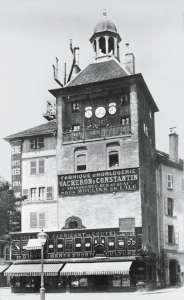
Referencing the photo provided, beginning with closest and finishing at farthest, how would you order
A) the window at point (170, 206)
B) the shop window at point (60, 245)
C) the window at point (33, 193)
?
the shop window at point (60, 245)
the window at point (33, 193)
the window at point (170, 206)

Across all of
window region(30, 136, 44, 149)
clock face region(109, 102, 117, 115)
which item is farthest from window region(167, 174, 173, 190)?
window region(30, 136, 44, 149)

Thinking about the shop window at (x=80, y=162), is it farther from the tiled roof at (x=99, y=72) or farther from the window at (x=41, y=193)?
the tiled roof at (x=99, y=72)

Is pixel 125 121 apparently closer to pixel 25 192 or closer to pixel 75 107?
pixel 75 107

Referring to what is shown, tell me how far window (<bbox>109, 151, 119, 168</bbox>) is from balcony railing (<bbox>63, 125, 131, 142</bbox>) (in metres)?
1.57

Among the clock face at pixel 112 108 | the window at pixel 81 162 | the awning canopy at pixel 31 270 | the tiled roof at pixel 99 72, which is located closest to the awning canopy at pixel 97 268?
the awning canopy at pixel 31 270

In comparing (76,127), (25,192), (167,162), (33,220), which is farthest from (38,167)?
(167,162)

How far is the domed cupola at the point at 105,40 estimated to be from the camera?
157 ft

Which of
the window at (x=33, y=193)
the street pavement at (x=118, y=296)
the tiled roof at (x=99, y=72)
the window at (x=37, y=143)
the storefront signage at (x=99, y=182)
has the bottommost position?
the street pavement at (x=118, y=296)

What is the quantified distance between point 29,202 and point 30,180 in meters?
2.03

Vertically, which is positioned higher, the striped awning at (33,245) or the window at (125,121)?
the window at (125,121)

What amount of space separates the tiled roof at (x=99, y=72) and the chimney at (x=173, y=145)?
10019 millimetres

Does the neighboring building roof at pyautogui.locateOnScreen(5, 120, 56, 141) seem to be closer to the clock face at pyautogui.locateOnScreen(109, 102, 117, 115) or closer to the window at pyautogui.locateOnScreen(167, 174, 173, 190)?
the clock face at pyautogui.locateOnScreen(109, 102, 117, 115)

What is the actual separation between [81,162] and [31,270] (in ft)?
33.1

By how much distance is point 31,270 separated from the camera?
134ft
